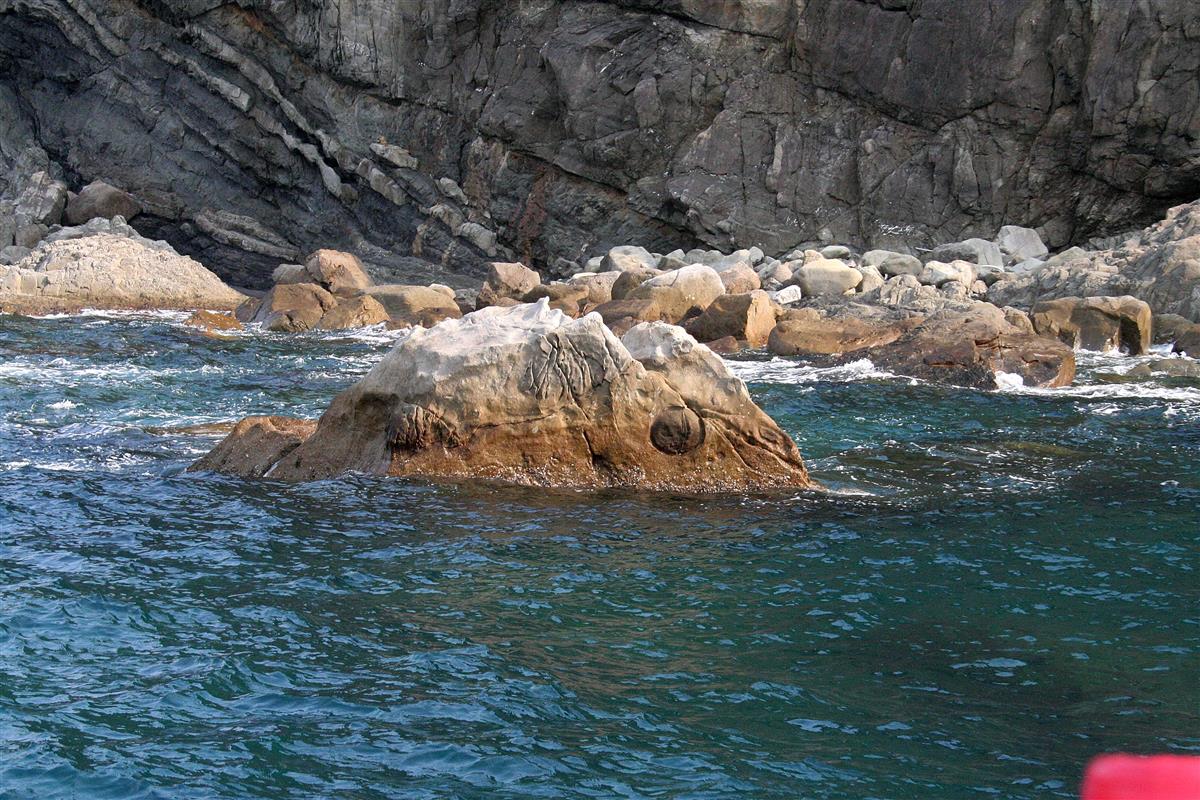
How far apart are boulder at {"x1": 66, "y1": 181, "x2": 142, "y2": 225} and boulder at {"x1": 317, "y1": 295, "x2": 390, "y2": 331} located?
14656mm

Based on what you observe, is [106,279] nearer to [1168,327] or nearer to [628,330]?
[628,330]

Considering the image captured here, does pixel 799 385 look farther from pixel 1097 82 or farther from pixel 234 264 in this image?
pixel 234 264

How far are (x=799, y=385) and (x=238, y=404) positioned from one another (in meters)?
7.20

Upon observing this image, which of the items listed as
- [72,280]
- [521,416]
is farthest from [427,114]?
[521,416]

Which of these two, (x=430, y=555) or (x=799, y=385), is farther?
(x=799, y=385)

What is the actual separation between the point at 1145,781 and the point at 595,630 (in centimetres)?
553

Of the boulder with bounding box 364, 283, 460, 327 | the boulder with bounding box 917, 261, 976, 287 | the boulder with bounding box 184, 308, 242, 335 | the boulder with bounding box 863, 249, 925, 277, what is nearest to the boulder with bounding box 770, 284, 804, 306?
the boulder with bounding box 917, 261, 976, 287

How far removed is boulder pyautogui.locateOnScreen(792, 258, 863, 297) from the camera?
25.6 m

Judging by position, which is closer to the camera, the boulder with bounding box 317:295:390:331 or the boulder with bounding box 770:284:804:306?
the boulder with bounding box 770:284:804:306

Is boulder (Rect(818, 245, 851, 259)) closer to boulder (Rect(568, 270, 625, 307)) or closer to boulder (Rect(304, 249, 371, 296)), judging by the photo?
boulder (Rect(568, 270, 625, 307))

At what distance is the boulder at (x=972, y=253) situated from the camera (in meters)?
28.8

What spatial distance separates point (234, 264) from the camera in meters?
39.8

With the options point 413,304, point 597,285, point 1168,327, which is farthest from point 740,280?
point 1168,327

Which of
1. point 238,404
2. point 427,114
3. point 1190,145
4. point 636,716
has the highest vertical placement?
point 427,114
